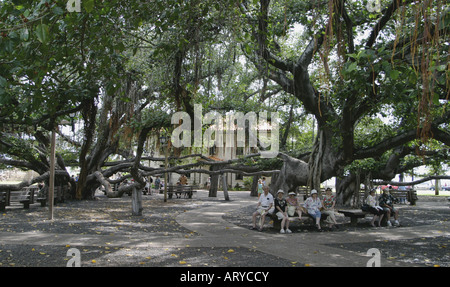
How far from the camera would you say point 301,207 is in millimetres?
10273

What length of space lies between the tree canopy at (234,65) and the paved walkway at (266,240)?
7.70 ft

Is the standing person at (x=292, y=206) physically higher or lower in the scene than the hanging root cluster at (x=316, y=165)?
lower

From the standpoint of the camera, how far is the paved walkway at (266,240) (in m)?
6.20

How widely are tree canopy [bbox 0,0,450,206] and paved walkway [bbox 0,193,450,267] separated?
2347 millimetres

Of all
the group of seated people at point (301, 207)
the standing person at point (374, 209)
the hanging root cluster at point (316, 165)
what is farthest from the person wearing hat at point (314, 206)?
the standing person at point (374, 209)

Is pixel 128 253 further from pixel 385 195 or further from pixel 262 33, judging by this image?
pixel 385 195

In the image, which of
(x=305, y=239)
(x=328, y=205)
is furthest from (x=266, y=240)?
(x=328, y=205)

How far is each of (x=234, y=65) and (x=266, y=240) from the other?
5.47 metres

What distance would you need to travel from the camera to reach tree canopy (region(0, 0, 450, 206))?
460 cm

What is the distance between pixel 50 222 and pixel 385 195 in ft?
32.9

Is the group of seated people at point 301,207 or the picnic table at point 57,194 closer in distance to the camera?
the group of seated people at point 301,207

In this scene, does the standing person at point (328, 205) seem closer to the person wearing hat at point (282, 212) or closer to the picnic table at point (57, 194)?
the person wearing hat at point (282, 212)
